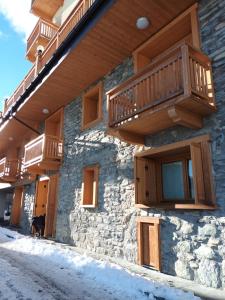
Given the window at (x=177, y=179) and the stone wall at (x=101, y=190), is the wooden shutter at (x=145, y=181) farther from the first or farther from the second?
the stone wall at (x=101, y=190)

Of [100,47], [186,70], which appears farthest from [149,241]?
[100,47]

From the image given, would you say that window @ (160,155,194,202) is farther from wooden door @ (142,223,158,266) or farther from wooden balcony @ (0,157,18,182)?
wooden balcony @ (0,157,18,182)

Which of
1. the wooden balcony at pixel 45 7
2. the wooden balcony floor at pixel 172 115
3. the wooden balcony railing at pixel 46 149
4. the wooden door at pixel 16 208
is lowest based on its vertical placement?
the wooden door at pixel 16 208

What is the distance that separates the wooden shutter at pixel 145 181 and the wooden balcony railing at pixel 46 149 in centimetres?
519

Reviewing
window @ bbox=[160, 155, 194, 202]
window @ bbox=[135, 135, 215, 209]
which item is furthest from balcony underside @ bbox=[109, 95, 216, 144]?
window @ bbox=[160, 155, 194, 202]

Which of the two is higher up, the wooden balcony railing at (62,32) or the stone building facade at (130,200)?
the wooden balcony railing at (62,32)

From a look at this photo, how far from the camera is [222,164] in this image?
5.45m

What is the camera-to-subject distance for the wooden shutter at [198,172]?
555 cm

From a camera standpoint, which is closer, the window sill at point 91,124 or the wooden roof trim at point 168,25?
the wooden roof trim at point 168,25

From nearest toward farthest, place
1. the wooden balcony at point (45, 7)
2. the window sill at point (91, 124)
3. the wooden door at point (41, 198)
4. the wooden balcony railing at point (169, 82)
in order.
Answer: the wooden balcony railing at point (169, 82) → the window sill at point (91, 124) → the wooden door at point (41, 198) → the wooden balcony at point (45, 7)

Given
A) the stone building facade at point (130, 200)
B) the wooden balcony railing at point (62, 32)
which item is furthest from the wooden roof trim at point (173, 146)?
the wooden balcony railing at point (62, 32)

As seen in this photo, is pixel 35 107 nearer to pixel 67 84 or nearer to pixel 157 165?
pixel 67 84

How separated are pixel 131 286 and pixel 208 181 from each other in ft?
8.45

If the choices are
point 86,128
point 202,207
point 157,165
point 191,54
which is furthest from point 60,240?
point 191,54
